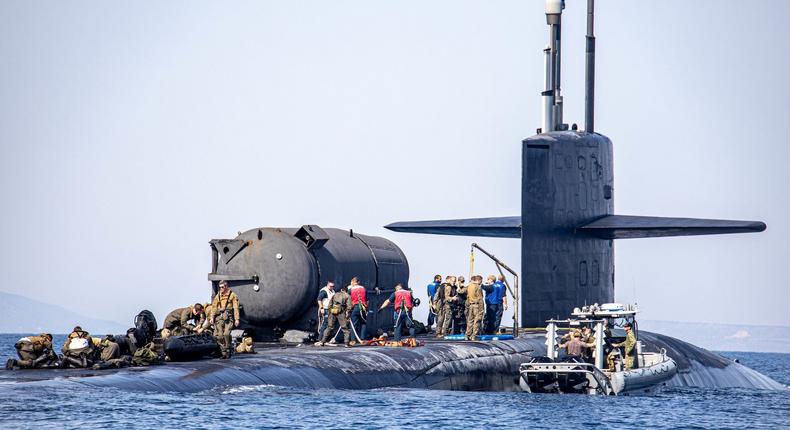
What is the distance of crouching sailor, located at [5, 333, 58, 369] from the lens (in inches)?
814

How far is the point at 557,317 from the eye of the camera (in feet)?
97.8

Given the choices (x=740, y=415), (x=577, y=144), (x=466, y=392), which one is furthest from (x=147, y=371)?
(x=577, y=144)

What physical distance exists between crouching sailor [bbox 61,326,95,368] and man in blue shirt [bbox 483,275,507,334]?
1047 centimetres

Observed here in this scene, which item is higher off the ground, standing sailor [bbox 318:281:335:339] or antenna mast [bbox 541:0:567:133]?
antenna mast [bbox 541:0:567:133]

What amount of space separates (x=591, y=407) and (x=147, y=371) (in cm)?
779

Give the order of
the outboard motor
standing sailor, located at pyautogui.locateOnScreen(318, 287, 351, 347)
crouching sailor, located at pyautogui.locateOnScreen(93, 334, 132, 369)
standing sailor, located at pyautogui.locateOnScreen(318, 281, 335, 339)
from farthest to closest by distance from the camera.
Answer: standing sailor, located at pyautogui.locateOnScreen(318, 281, 335, 339) < standing sailor, located at pyautogui.locateOnScreen(318, 287, 351, 347) < the outboard motor < crouching sailor, located at pyautogui.locateOnScreen(93, 334, 132, 369)

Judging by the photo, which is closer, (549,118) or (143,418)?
(143,418)

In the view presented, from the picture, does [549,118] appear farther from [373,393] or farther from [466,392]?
[373,393]

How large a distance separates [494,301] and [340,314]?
13.7ft

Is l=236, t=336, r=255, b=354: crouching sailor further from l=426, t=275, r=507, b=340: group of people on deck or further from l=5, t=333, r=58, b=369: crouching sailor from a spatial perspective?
l=426, t=275, r=507, b=340: group of people on deck

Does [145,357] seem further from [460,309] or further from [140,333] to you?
[460,309]

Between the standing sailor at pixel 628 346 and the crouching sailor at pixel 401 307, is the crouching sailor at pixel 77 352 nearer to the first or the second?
the crouching sailor at pixel 401 307

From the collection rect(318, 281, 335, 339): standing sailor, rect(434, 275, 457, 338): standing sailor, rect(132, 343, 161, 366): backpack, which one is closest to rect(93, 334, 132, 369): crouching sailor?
rect(132, 343, 161, 366): backpack

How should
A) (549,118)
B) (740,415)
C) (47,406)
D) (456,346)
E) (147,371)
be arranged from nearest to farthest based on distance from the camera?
(47,406) → (147,371) → (740,415) → (456,346) → (549,118)
